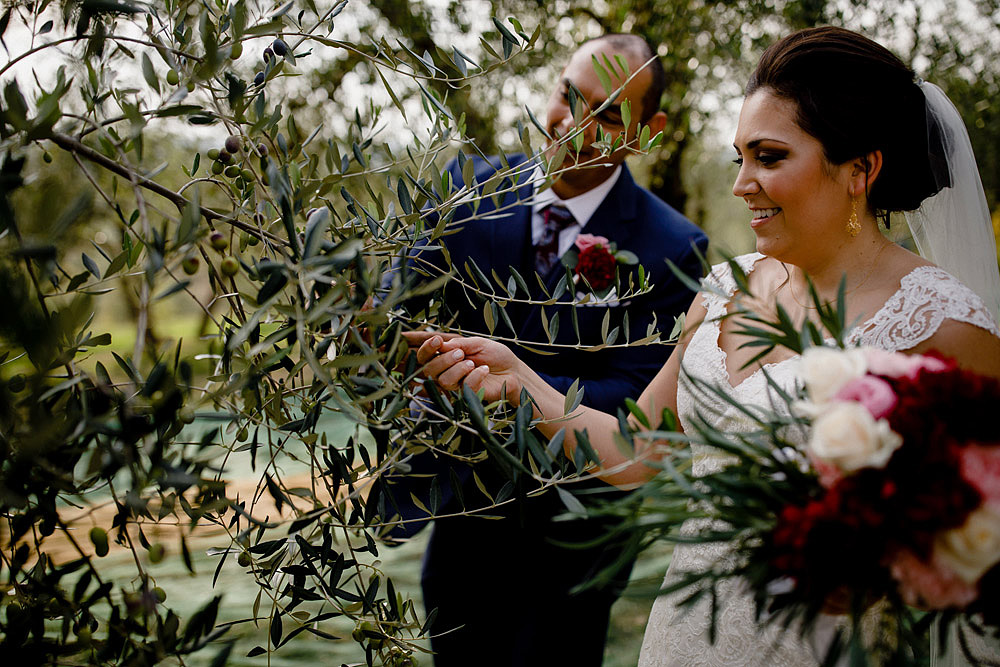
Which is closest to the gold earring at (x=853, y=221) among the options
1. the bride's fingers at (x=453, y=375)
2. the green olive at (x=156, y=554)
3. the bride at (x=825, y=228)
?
the bride at (x=825, y=228)

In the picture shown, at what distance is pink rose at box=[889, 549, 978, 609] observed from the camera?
29.8 inches

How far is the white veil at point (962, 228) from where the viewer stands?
187cm

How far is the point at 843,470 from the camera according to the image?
0.80m

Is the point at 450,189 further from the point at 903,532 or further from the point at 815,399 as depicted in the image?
the point at 903,532

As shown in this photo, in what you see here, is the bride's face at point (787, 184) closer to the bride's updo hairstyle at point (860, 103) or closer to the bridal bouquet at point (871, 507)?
the bride's updo hairstyle at point (860, 103)

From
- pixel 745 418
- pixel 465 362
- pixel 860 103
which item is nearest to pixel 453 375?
pixel 465 362

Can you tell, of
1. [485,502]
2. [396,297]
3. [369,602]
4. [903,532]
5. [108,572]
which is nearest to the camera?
[903,532]

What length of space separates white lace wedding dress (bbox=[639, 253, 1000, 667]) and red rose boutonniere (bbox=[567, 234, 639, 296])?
1.27 feet

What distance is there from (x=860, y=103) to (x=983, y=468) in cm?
115

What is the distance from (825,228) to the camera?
5.53 feet

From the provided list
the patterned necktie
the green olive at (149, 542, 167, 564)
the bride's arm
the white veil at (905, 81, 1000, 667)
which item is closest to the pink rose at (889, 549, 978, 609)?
the bride's arm

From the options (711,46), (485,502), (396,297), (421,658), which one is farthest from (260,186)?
(711,46)

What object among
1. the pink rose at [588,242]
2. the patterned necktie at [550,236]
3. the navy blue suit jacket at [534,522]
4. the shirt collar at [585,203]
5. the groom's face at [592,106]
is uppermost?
the groom's face at [592,106]

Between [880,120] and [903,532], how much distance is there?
4.15 feet
